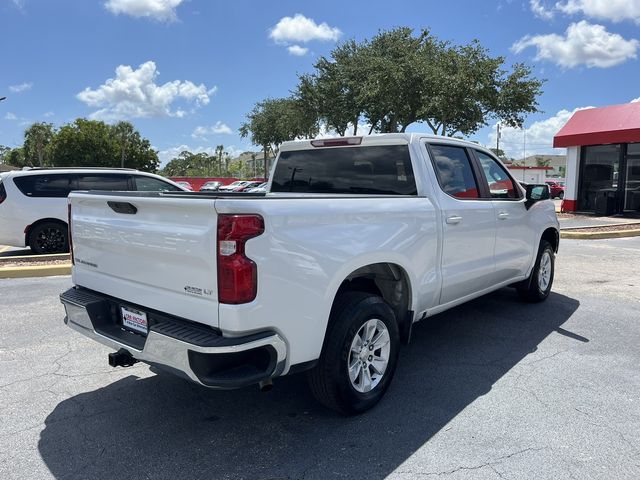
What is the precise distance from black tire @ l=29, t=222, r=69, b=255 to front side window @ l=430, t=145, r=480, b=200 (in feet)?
27.1

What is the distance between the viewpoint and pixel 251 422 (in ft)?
11.4

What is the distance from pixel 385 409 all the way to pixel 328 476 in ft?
2.97

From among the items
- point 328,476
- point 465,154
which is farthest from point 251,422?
point 465,154

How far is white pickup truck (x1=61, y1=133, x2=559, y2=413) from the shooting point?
9.05ft

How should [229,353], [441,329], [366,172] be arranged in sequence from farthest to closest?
1. [441,329]
2. [366,172]
3. [229,353]

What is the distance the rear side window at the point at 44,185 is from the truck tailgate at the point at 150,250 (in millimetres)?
7082

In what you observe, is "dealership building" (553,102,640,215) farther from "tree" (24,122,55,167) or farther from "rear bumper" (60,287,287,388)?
"tree" (24,122,55,167)

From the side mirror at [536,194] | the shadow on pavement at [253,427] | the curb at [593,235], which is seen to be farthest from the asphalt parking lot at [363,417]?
the curb at [593,235]

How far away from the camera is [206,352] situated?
8.77ft

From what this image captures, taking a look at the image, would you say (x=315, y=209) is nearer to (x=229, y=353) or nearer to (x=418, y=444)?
(x=229, y=353)

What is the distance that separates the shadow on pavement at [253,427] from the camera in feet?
9.70

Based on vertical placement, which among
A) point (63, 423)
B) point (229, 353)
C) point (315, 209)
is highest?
point (315, 209)

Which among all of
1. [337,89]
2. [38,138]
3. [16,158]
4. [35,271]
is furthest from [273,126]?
[16,158]

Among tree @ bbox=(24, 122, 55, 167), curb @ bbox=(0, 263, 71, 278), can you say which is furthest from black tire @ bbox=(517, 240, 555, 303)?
tree @ bbox=(24, 122, 55, 167)
